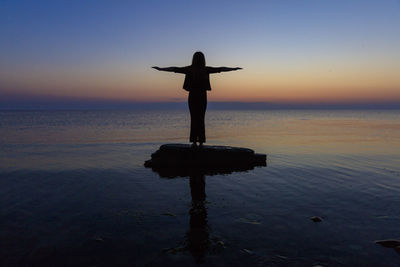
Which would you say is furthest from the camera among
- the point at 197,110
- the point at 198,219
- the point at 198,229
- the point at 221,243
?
the point at 197,110

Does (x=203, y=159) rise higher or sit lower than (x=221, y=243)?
higher

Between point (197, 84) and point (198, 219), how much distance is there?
27.9 feet

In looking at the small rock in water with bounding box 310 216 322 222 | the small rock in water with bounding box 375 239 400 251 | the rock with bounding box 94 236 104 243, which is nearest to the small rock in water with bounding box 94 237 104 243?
the rock with bounding box 94 236 104 243

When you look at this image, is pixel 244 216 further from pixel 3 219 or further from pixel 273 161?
pixel 273 161

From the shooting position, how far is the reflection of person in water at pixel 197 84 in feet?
44.9

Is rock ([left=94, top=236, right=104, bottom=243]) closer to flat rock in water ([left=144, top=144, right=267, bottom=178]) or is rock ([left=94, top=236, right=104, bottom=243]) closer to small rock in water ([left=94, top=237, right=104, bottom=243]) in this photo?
small rock in water ([left=94, top=237, right=104, bottom=243])

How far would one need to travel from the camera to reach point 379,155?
55.2ft

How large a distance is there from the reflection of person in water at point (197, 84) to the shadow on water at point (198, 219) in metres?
2.60

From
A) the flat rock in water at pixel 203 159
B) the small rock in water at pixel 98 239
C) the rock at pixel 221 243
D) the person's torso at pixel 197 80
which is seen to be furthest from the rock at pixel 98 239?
the person's torso at pixel 197 80

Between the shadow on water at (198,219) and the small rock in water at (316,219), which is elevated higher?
the small rock in water at (316,219)

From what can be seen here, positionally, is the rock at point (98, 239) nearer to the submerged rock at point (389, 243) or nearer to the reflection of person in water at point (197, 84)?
the submerged rock at point (389, 243)

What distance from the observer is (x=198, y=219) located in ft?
21.9

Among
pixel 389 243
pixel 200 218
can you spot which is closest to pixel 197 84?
pixel 200 218

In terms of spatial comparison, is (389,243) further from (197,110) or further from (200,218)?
(197,110)
